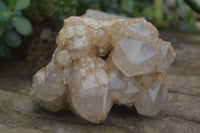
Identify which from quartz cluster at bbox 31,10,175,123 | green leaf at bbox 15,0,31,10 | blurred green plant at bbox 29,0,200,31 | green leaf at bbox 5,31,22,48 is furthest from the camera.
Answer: blurred green plant at bbox 29,0,200,31

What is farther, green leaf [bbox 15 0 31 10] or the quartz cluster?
green leaf [bbox 15 0 31 10]

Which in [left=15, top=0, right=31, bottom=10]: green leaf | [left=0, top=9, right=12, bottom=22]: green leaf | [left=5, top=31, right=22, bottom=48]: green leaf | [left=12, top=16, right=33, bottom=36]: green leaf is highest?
[left=15, top=0, right=31, bottom=10]: green leaf

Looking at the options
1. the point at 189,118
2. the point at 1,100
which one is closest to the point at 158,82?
the point at 189,118

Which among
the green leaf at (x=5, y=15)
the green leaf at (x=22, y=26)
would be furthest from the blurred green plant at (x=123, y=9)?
the green leaf at (x=5, y=15)

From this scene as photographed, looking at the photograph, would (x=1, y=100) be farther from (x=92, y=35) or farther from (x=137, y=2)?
(x=137, y=2)

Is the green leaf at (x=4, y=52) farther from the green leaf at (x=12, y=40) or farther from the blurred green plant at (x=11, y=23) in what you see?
Answer: the green leaf at (x=12, y=40)

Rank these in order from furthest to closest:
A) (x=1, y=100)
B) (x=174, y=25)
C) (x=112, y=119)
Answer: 1. (x=174, y=25)
2. (x=1, y=100)
3. (x=112, y=119)

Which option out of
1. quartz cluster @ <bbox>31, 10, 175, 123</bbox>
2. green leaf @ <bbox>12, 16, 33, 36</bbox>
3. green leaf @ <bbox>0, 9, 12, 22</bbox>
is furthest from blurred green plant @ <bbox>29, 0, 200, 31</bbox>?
quartz cluster @ <bbox>31, 10, 175, 123</bbox>

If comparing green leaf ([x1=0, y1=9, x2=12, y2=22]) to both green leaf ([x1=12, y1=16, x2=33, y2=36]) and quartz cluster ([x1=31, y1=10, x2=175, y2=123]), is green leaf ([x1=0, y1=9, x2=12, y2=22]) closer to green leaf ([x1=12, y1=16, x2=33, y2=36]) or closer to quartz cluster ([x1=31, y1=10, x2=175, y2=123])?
green leaf ([x1=12, y1=16, x2=33, y2=36])
